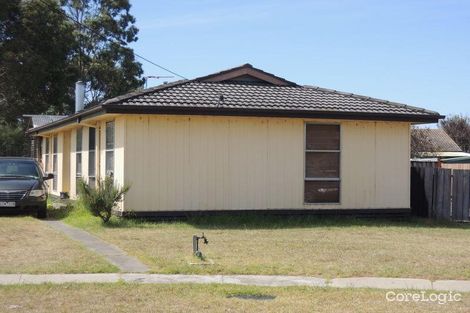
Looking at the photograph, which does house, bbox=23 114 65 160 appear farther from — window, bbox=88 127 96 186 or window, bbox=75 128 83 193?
window, bbox=88 127 96 186

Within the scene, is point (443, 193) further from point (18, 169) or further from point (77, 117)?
point (18, 169)

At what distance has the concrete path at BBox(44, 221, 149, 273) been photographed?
9469 millimetres

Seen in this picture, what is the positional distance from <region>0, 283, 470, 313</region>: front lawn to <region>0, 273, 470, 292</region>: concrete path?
0.98 ft

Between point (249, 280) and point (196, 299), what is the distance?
1304mm

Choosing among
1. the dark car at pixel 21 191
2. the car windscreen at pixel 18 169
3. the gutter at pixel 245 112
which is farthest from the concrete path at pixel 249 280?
the car windscreen at pixel 18 169

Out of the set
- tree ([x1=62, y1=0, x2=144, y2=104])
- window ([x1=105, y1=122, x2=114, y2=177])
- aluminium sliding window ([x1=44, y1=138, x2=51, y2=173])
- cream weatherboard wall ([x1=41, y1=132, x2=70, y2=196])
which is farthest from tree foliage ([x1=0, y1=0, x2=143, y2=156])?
window ([x1=105, y1=122, x2=114, y2=177])

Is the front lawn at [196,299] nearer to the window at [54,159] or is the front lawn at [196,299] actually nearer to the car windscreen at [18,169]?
the car windscreen at [18,169]

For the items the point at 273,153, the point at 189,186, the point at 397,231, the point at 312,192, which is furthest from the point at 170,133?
the point at 397,231

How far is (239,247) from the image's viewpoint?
37.7ft

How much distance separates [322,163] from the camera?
651 inches

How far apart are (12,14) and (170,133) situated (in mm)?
28608

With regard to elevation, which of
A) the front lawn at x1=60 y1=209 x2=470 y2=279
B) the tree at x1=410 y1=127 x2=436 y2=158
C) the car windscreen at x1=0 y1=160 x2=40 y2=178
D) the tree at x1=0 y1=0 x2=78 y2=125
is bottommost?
the front lawn at x1=60 y1=209 x2=470 y2=279

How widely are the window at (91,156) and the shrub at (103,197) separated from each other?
417 centimetres

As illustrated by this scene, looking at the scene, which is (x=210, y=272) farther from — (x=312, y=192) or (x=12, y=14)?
(x=12, y=14)
